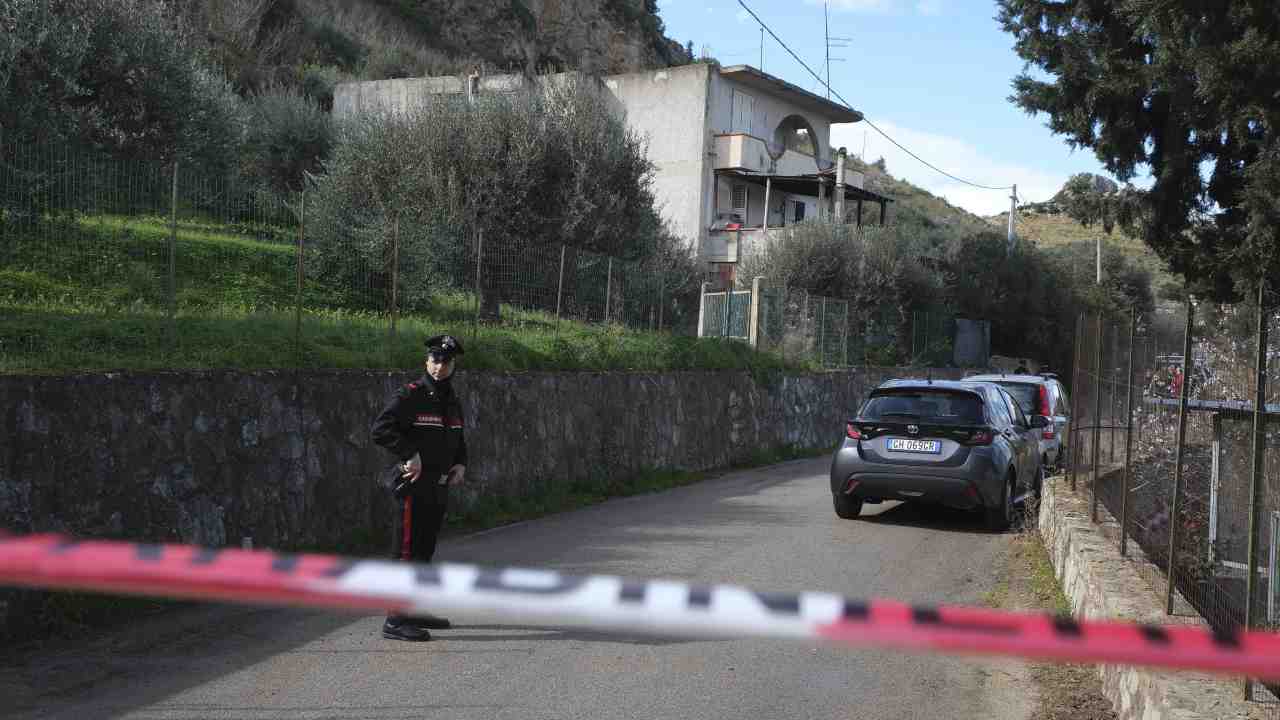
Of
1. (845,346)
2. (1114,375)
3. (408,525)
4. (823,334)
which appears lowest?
(408,525)

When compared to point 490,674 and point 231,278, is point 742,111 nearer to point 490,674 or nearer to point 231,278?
point 231,278

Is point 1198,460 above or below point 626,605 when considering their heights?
below

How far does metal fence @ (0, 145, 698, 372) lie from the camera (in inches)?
360

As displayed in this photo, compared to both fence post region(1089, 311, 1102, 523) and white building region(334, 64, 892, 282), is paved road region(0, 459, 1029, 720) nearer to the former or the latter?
fence post region(1089, 311, 1102, 523)

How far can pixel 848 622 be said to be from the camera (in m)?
1.86

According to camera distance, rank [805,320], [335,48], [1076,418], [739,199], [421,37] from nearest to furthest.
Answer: [1076,418]
[805,320]
[739,199]
[335,48]
[421,37]

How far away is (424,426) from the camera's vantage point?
6922 millimetres

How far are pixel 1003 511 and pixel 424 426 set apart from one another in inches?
282

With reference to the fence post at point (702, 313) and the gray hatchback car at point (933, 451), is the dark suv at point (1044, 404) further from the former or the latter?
the fence post at point (702, 313)

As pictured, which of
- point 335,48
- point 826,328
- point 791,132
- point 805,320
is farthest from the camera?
point 335,48

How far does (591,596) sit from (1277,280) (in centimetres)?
1750

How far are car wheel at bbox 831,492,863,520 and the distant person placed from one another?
5.96 metres

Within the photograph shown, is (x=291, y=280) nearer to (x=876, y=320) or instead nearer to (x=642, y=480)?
(x=642, y=480)

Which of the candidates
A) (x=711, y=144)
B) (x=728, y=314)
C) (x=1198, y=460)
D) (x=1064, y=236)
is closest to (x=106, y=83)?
(x=728, y=314)
